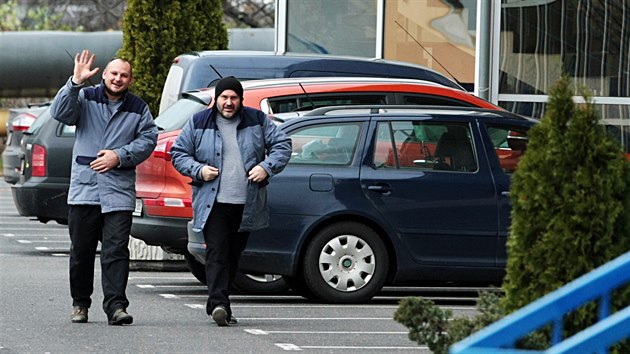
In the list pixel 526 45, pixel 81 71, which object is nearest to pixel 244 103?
pixel 81 71

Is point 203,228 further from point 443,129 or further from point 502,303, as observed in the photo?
point 502,303

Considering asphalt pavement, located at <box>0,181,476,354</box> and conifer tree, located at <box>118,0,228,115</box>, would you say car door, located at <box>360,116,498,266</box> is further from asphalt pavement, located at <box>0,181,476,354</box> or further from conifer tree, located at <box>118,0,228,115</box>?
conifer tree, located at <box>118,0,228,115</box>

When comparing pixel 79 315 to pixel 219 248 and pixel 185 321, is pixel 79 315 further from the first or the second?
pixel 219 248

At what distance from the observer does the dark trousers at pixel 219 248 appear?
33.1 ft

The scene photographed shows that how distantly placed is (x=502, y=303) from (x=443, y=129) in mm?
5491

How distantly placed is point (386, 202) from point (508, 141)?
1097 mm

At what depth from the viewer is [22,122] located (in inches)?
805

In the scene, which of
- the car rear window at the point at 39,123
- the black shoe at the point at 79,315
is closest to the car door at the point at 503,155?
the black shoe at the point at 79,315

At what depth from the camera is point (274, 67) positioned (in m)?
14.4

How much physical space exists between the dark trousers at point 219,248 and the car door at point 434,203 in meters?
1.64

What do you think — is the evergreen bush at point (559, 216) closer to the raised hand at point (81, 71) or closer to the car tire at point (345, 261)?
the raised hand at point (81, 71)

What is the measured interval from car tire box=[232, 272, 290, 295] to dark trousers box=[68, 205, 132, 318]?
79.0 inches

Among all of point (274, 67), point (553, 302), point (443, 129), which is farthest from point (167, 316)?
point (553, 302)

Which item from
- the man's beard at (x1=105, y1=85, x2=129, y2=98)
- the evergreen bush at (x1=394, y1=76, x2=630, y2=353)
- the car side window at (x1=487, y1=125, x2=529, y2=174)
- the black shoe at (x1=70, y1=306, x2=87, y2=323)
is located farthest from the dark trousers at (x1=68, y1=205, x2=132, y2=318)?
the evergreen bush at (x1=394, y1=76, x2=630, y2=353)
